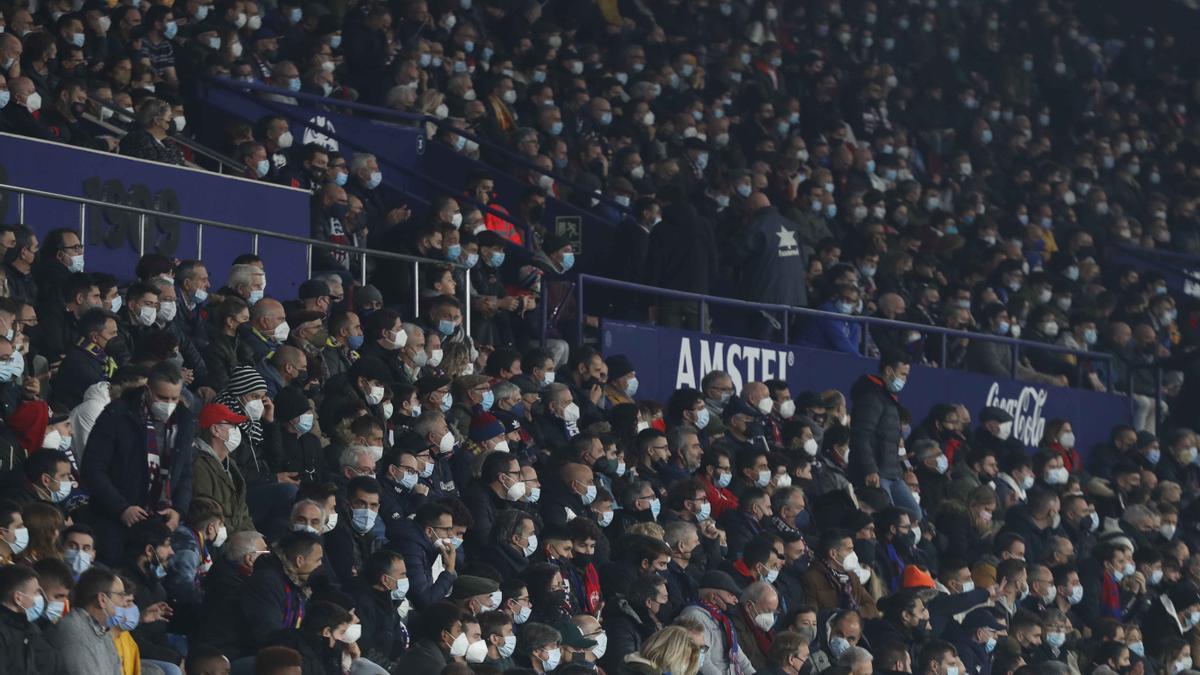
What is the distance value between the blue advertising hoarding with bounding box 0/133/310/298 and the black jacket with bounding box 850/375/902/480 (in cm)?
453

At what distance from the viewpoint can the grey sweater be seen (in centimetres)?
1040

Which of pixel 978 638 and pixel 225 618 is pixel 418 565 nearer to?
pixel 225 618

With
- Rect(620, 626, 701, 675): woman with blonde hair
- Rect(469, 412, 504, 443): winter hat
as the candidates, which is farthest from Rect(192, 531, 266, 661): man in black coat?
Rect(469, 412, 504, 443): winter hat

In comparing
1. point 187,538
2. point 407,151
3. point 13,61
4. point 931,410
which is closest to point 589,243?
point 407,151

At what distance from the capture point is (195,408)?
1334 centimetres

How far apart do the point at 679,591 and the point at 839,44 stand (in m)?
15.6

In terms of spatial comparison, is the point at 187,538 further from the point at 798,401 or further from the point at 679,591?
the point at 798,401

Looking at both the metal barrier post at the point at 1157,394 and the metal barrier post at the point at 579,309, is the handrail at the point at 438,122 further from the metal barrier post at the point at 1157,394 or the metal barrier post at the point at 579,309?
the metal barrier post at the point at 1157,394

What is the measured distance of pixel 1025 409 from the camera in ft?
74.7

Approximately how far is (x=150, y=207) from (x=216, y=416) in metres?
4.08

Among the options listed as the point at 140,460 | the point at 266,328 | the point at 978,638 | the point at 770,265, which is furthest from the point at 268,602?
the point at 770,265

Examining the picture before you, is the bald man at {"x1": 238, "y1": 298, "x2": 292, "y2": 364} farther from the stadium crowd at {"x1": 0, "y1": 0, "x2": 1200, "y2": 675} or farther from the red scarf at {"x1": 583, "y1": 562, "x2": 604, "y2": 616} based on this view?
the red scarf at {"x1": 583, "y1": 562, "x2": 604, "y2": 616}

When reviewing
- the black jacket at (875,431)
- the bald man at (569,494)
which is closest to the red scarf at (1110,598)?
the black jacket at (875,431)

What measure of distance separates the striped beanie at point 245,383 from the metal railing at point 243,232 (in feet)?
A: 6.66
